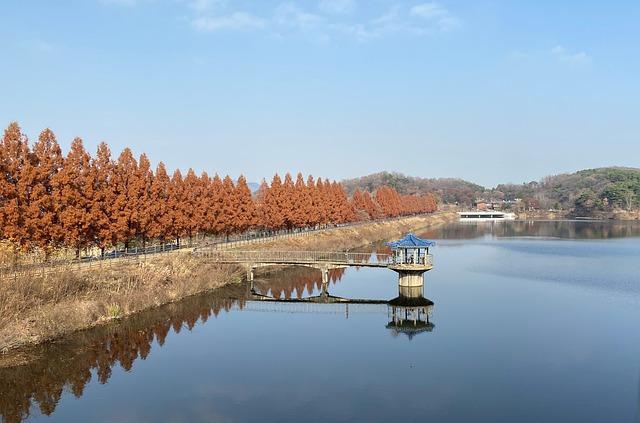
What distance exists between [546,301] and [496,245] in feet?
173

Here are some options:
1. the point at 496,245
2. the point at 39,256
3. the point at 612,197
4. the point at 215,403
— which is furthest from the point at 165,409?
the point at 612,197

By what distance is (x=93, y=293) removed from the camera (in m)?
36.4

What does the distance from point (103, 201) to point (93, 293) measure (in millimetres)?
10724

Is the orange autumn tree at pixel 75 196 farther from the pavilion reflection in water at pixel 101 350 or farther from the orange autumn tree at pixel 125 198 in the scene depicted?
the pavilion reflection in water at pixel 101 350

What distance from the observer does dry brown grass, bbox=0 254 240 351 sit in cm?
2900

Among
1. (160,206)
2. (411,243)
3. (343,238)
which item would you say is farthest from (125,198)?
(343,238)

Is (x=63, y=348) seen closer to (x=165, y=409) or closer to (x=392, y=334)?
(x=165, y=409)

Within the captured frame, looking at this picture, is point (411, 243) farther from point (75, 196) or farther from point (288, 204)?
point (288, 204)

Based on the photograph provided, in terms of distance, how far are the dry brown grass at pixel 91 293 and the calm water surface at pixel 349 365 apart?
1.34 m

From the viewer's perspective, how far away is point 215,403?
2350 cm

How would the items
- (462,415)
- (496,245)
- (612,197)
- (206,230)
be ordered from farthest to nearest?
(612,197), (496,245), (206,230), (462,415)

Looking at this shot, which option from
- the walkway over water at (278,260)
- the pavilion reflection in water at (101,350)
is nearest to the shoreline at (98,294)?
the pavilion reflection in water at (101,350)

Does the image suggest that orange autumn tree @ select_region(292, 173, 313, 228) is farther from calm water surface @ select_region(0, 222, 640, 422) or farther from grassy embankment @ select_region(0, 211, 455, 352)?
calm water surface @ select_region(0, 222, 640, 422)

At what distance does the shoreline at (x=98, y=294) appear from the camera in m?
29.2
